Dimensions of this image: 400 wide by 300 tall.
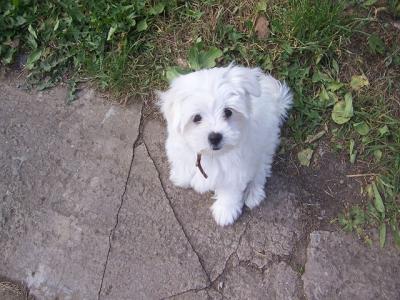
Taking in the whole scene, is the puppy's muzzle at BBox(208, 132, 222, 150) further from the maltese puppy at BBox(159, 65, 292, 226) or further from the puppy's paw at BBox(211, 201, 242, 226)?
the puppy's paw at BBox(211, 201, 242, 226)

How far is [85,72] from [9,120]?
2.24 feet

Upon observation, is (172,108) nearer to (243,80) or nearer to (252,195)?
(243,80)

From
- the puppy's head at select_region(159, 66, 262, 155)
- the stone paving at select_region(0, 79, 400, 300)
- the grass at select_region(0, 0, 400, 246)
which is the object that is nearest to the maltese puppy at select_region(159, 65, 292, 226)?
the puppy's head at select_region(159, 66, 262, 155)

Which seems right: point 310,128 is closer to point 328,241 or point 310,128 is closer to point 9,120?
point 328,241

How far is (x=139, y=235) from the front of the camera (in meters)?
2.97

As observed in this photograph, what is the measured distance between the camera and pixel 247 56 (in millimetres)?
3352

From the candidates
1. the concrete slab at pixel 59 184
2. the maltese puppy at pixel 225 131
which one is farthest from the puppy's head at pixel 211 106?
the concrete slab at pixel 59 184

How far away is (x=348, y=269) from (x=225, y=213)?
34.3 inches

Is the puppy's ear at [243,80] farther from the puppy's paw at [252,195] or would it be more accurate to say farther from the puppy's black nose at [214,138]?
the puppy's paw at [252,195]

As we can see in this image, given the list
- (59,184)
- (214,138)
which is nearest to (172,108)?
(214,138)

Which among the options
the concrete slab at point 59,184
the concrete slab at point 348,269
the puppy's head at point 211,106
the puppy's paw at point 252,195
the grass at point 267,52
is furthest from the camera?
the grass at point 267,52

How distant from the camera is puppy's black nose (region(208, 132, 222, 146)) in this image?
216cm

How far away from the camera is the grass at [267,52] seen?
3.19 m

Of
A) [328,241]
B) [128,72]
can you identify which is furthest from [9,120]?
[328,241]
